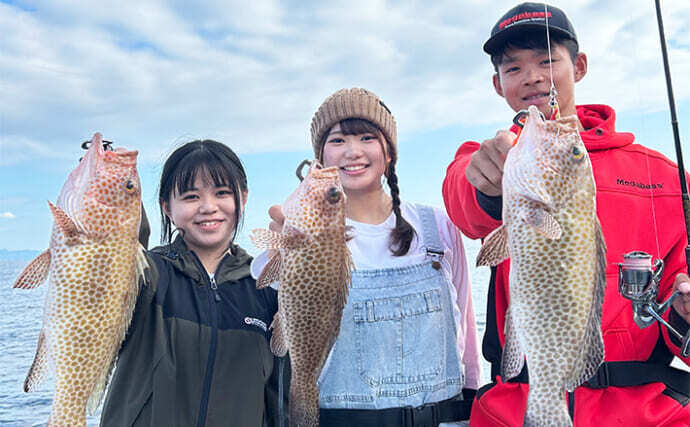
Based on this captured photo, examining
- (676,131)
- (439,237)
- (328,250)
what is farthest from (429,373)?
(676,131)

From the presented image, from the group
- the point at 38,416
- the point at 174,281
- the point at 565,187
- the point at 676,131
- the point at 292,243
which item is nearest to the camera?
the point at 565,187

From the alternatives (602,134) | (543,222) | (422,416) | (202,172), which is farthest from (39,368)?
(602,134)

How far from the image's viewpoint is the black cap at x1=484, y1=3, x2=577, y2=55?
10.2ft

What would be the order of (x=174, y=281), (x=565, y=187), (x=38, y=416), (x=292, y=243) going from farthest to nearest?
(x=38, y=416) → (x=174, y=281) → (x=292, y=243) → (x=565, y=187)

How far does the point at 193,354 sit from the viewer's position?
11.3ft

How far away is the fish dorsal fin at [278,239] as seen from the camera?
9.12ft

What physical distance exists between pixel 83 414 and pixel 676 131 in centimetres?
419

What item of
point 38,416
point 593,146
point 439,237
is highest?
point 593,146

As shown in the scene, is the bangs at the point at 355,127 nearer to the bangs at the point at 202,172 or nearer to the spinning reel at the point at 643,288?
the bangs at the point at 202,172

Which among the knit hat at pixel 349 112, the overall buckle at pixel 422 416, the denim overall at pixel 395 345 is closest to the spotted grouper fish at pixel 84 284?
the denim overall at pixel 395 345

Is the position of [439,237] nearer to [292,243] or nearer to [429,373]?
[429,373]

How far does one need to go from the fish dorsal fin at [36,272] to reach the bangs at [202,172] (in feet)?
4.41

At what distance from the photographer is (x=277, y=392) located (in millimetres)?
3680

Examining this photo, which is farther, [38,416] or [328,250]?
[38,416]
